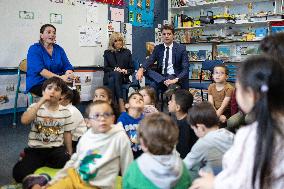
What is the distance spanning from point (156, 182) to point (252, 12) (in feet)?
17.3

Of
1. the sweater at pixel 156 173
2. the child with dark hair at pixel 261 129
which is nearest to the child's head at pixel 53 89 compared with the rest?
the sweater at pixel 156 173

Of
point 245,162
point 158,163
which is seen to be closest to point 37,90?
point 158,163

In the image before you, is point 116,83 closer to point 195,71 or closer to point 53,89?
point 195,71

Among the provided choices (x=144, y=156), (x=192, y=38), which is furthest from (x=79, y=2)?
(x=144, y=156)

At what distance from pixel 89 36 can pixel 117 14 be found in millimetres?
767

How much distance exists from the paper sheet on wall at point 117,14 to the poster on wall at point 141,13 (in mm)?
212

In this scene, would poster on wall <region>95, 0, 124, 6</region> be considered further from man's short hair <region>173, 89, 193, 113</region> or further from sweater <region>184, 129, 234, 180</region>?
sweater <region>184, 129, 234, 180</region>

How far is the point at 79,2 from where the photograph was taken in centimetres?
510

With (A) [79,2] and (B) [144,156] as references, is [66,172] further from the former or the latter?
(A) [79,2]

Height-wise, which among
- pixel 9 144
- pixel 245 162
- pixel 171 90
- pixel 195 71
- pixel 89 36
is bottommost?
pixel 9 144

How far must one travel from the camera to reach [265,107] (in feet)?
3.33

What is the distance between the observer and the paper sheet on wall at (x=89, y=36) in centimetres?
518

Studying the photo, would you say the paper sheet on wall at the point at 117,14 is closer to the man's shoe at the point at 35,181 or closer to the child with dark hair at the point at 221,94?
the child with dark hair at the point at 221,94

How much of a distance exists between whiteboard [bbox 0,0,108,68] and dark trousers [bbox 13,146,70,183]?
225cm
